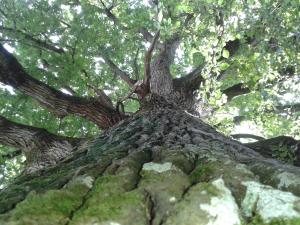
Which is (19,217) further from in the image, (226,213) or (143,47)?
(143,47)

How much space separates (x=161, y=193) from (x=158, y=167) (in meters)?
0.46

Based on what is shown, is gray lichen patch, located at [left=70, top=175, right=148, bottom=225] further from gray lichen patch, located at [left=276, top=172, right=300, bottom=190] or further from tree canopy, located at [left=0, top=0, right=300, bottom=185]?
tree canopy, located at [left=0, top=0, right=300, bottom=185]

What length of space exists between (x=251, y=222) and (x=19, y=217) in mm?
1053

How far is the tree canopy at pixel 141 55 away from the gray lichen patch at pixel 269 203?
2.86 m

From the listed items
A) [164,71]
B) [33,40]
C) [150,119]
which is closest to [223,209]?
[150,119]

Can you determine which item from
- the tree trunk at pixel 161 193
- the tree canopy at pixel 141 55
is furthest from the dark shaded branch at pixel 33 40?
the tree trunk at pixel 161 193

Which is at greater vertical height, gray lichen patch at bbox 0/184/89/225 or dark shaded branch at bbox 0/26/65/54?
dark shaded branch at bbox 0/26/65/54

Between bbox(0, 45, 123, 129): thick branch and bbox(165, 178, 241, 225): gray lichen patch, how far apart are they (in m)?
4.60

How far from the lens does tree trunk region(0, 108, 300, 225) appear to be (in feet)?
5.51

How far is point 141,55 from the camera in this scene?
11633mm

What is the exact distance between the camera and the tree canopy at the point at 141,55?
526 cm

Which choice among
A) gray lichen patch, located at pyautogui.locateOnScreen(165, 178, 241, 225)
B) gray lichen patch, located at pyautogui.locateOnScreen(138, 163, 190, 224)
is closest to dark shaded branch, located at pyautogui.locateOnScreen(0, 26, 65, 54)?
gray lichen patch, located at pyautogui.locateOnScreen(138, 163, 190, 224)

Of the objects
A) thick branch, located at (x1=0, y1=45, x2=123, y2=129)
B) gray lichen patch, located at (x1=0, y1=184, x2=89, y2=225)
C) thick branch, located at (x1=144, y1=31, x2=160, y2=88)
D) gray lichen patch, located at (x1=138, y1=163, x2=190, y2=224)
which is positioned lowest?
gray lichen patch, located at (x1=0, y1=184, x2=89, y2=225)

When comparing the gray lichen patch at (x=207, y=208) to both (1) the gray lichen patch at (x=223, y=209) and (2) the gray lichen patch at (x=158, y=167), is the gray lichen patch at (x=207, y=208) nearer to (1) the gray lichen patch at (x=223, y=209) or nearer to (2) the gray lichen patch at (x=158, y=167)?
(1) the gray lichen patch at (x=223, y=209)
